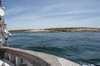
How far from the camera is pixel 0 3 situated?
7.67 m

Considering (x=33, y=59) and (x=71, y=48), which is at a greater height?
(x=33, y=59)

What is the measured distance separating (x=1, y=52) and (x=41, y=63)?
4313 millimetres

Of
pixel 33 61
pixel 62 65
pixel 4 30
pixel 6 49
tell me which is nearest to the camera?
pixel 62 65

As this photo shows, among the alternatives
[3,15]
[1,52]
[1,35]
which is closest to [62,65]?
[1,52]

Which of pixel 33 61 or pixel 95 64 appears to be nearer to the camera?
pixel 33 61

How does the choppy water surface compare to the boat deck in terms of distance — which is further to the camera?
the choppy water surface

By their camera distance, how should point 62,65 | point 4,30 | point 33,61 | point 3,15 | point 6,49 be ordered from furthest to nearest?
A: point 3,15 → point 4,30 → point 6,49 → point 33,61 → point 62,65

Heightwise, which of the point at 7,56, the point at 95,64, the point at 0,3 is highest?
the point at 0,3

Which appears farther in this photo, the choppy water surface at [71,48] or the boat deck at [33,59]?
the choppy water surface at [71,48]

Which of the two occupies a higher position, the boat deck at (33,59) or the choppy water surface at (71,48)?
the boat deck at (33,59)

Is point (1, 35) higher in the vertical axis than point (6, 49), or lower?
higher

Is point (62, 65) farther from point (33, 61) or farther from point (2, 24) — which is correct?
point (2, 24)

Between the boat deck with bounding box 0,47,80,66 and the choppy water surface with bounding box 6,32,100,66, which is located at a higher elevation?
the boat deck with bounding box 0,47,80,66

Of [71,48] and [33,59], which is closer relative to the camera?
[33,59]
